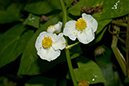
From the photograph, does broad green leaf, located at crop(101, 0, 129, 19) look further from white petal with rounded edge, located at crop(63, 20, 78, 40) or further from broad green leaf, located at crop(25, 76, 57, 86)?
broad green leaf, located at crop(25, 76, 57, 86)

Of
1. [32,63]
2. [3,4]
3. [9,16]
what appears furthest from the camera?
[3,4]

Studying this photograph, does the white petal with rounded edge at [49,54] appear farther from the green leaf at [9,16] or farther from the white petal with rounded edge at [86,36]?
the green leaf at [9,16]

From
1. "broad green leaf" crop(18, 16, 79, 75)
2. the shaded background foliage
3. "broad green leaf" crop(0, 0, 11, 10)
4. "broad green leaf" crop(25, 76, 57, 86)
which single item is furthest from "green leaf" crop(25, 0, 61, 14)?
"broad green leaf" crop(0, 0, 11, 10)

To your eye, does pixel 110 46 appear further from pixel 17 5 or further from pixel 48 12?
pixel 17 5

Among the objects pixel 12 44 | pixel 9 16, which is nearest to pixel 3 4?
pixel 9 16

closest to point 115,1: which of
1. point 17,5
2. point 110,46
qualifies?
point 110,46

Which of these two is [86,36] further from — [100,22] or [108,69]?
[108,69]
